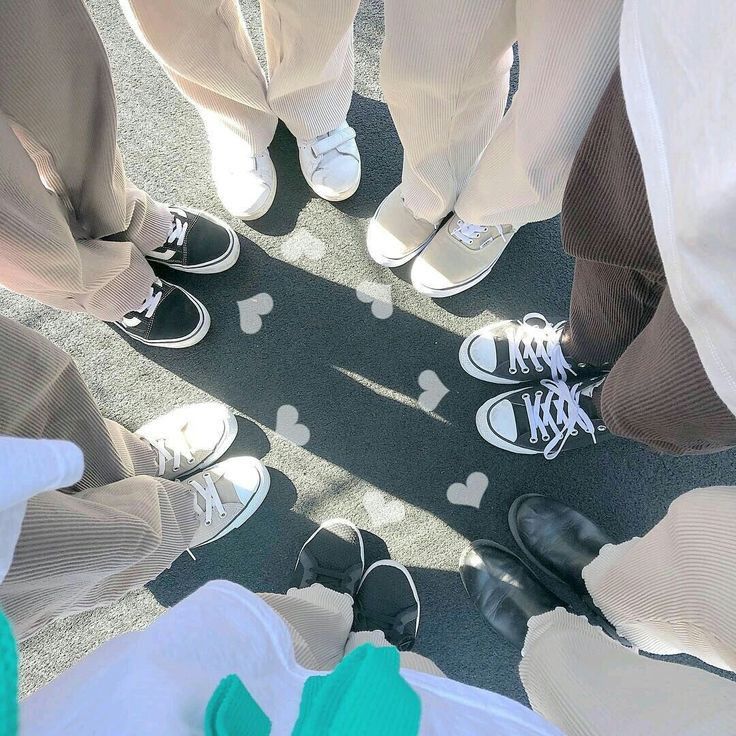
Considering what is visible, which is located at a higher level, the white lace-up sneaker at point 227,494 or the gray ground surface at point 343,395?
the gray ground surface at point 343,395

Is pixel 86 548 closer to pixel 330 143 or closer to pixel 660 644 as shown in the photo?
pixel 660 644

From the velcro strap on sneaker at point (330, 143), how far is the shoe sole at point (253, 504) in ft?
2.29

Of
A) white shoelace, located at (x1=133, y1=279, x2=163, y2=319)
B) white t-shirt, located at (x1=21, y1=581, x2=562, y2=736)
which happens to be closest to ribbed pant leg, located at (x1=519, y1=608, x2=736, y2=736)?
white t-shirt, located at (x1=21, y1=581, x2=562, y2=736)

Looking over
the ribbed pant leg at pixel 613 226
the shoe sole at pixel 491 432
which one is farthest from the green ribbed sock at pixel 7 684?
Result: the shoe sole at pixel 491 432

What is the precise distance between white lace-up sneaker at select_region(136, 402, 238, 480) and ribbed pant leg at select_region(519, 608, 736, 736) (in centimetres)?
70

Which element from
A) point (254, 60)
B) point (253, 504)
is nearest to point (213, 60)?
point (254, 60)

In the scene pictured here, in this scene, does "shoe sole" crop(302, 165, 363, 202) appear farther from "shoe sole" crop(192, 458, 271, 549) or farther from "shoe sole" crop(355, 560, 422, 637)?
"shoe sole" crop(355, 560, 422, 637)

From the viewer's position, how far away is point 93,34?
2.08 ft

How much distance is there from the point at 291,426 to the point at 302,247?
417 millimetres

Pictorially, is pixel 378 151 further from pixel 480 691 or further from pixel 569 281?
pixel 480 691

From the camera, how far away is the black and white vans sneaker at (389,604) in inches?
39.2

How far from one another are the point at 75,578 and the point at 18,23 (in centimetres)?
62

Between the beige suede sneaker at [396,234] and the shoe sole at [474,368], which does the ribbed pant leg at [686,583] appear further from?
the beige suede sneaker at [396,234]

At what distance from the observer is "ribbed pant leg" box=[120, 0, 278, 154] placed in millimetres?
776
